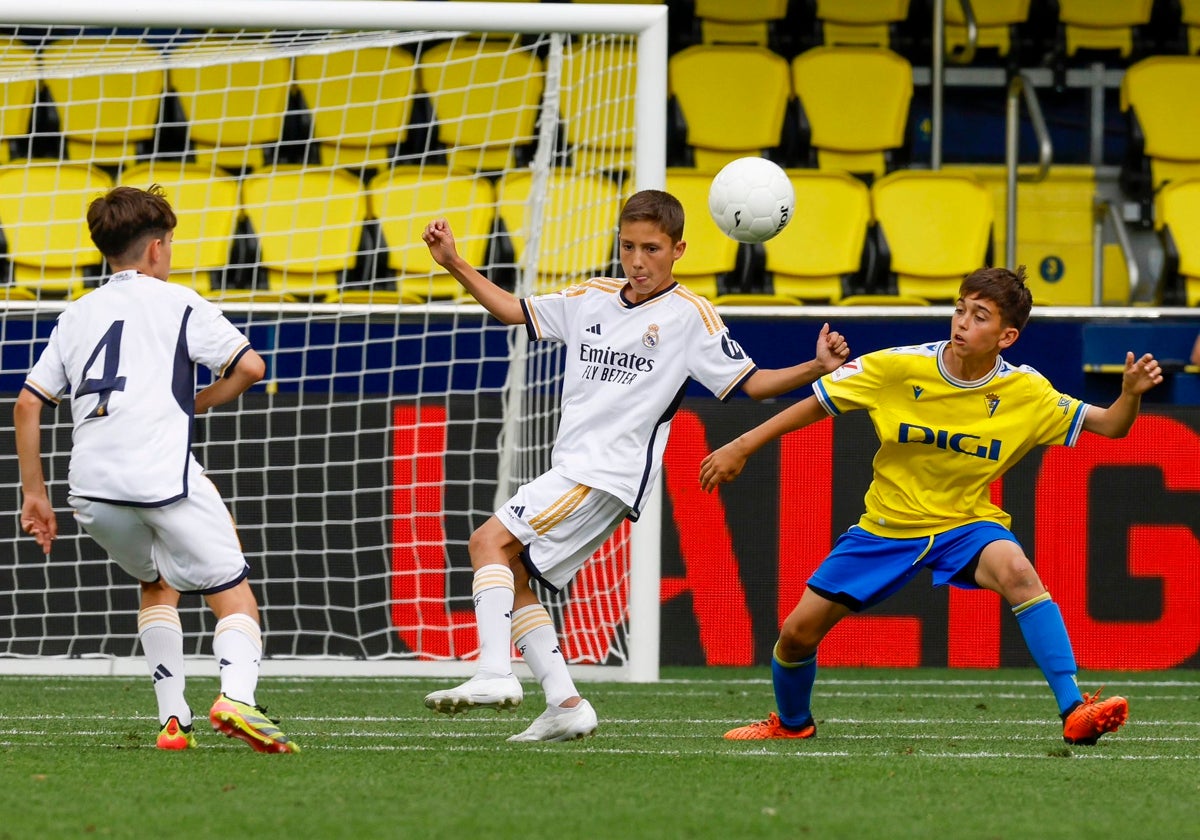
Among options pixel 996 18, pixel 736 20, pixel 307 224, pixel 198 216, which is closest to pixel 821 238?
pixel 736 20

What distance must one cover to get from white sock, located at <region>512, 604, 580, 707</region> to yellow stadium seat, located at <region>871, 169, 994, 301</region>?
5.13 m

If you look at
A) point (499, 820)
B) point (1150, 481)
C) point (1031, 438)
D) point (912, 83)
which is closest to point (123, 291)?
point (499, 820)

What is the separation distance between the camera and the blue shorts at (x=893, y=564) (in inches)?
211

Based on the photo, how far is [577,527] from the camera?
17.0ft

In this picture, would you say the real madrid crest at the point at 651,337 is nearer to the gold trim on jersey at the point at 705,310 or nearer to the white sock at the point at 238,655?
the gold trim on jersey at the point at 705,310

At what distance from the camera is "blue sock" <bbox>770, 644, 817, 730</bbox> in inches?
213

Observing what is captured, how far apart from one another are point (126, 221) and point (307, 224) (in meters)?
4.59

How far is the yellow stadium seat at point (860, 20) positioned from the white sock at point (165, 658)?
7725mm

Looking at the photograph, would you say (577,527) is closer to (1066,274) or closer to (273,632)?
(273,632)

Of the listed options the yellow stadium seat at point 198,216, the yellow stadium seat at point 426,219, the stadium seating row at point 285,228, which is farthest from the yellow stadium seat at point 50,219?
the yellow stadium seat at point 426,219

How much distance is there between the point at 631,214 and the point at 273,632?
347cm

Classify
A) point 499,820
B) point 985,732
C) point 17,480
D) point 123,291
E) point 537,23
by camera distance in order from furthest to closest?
1. point 17,480
2. point 537,23
3. point 985,732
4. point 123,291
5. point 499,820

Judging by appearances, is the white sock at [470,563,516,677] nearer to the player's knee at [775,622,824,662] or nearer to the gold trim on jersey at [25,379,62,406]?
the player's knee at [775,622,824,662]

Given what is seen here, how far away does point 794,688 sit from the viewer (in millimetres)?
5422
